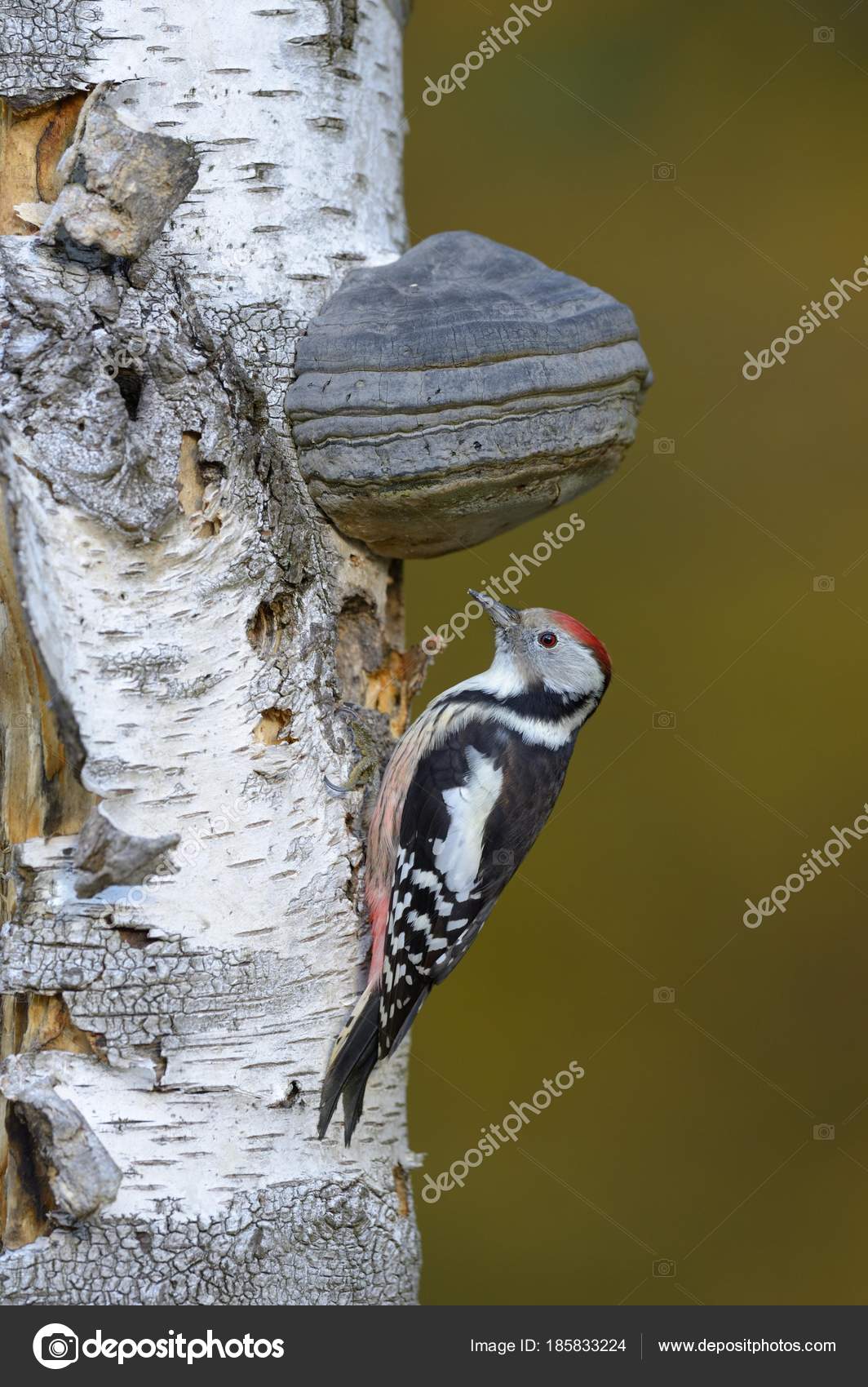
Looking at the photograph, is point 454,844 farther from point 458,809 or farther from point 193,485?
point 193,485

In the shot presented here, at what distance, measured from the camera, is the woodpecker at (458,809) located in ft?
7.50

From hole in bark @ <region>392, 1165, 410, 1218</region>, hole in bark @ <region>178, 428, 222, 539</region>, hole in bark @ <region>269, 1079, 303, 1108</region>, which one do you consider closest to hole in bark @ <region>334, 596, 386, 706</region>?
hole in bark @ <region>178, 428, 222, 539</region>

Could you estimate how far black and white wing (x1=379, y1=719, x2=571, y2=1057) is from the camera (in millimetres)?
2377

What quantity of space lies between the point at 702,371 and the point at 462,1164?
100 inches

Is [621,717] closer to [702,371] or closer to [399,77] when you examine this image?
[702,371]

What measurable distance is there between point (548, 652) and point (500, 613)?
0.43ft

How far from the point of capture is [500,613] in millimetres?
2938

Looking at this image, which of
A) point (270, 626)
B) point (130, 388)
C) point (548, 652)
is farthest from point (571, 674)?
point (130, 388)

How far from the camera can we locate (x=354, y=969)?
229 cm

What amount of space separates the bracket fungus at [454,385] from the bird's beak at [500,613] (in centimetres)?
55

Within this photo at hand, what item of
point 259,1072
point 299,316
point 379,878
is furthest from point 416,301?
point 259,1072
